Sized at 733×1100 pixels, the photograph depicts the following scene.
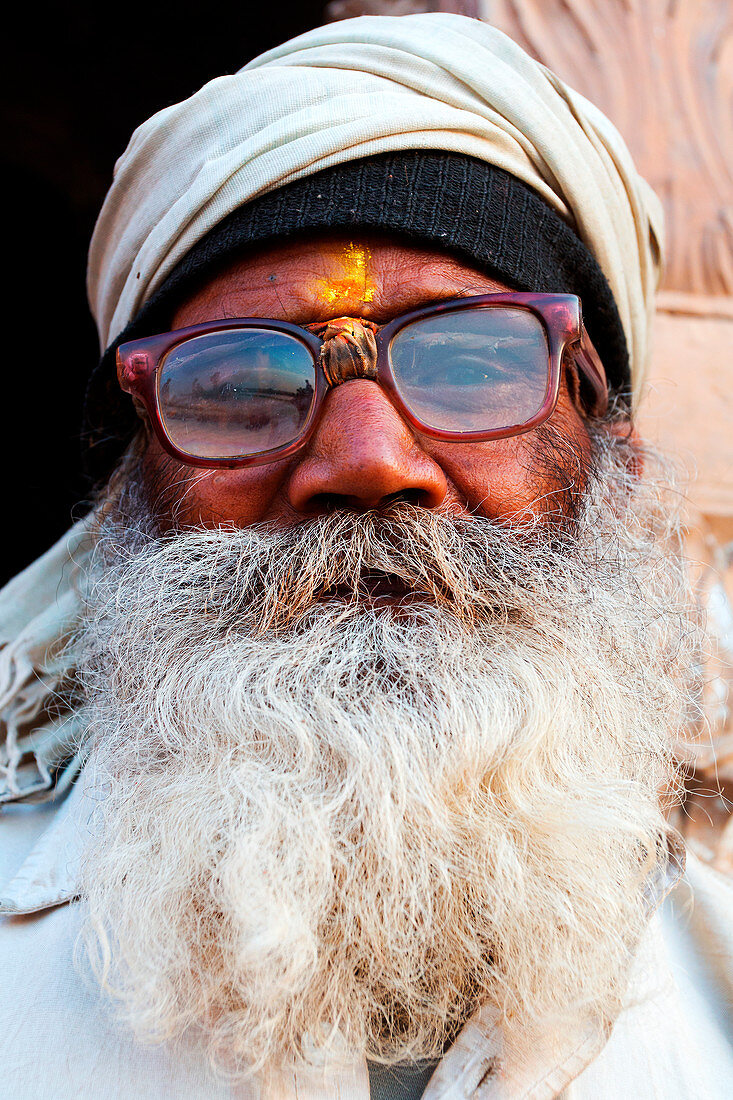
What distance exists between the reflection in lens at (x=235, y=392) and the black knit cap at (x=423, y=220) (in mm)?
191

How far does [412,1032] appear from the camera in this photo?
0.94 meters

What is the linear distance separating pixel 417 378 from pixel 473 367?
0.29ft

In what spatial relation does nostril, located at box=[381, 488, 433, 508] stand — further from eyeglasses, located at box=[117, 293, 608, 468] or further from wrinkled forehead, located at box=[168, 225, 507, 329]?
wrinkled forehead, located at box=[168, 225, 507, 329]

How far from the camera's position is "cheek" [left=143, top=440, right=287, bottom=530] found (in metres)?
1.14

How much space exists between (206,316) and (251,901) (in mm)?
932

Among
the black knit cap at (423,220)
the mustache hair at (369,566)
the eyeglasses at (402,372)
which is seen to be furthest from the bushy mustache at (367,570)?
the black knit cap at (423,220)

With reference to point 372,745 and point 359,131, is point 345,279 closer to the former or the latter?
point 359,131

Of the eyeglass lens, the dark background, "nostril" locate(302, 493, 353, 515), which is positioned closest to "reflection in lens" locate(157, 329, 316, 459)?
the eyeglass lens

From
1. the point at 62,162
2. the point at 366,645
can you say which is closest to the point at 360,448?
the point at 366,645

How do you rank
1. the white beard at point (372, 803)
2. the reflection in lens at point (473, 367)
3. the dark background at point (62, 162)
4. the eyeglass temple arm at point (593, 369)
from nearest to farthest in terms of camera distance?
the white beard at point (372, 803) < the reflection in lens at point (473, 367) < the eyeglass temple arm at point (593, 369) < the dark background at point (62, 162)

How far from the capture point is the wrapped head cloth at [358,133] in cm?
118

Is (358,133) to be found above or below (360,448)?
above

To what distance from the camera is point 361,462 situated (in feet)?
3.28

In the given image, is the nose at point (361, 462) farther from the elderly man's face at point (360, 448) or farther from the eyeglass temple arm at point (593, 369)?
the eyeglass temple arm at point (593, 369)
